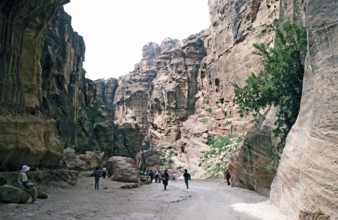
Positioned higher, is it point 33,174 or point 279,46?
point 279,46

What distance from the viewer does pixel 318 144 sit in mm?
11367

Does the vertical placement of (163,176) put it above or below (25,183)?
below

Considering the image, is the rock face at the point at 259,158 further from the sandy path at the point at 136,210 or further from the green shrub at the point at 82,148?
the green shrub at the point at 82,148

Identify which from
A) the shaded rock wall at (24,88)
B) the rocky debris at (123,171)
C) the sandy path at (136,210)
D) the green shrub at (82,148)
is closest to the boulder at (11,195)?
the sandy path at (136,210)

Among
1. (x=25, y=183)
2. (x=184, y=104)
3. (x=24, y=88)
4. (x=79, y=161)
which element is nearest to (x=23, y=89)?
(x=24, y=88)

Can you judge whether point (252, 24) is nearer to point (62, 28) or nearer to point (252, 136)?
point (62, 28)

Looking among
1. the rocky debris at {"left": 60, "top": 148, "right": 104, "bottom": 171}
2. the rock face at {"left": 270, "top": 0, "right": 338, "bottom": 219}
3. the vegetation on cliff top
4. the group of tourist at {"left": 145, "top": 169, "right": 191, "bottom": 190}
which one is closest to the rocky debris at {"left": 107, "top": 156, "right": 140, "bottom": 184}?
the group of tourist at {"left": 145, "top": 169, "right": 191, "bottom": 190}

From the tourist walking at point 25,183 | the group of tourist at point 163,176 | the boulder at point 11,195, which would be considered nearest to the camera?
the boulder at point 11,195

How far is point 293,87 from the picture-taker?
21.8m

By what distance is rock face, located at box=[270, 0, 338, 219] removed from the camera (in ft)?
33.9

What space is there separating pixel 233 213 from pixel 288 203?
2.29 metres

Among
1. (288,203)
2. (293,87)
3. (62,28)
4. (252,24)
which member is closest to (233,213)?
(288,203)

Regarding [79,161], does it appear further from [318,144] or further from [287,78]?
[318,144]

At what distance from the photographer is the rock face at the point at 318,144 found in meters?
10.3
